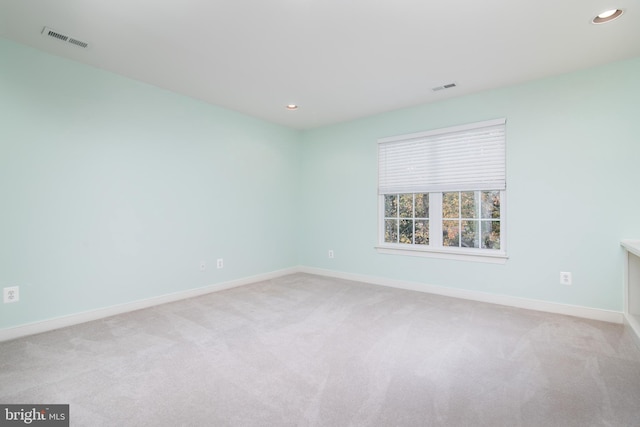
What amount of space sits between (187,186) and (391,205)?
2.79m

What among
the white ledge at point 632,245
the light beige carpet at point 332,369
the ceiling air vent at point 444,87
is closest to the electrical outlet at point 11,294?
the light beige carpet at point 332,369

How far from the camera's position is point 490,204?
359cm

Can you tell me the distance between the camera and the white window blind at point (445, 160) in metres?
3.50

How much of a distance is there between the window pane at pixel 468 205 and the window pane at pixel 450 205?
2.3 inches

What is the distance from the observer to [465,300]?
3.59 meters

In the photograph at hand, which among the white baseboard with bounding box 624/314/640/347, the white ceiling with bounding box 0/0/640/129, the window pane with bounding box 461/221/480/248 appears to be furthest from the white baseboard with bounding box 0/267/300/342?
the white baseboard with bounding box 624/314/640/347

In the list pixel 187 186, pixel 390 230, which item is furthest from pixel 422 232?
pixel 187 186

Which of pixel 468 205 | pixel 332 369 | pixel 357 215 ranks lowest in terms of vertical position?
pixel 332 369

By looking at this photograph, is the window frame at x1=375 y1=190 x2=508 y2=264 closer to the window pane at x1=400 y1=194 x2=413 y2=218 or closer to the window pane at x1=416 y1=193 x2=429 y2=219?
the window pane at x1=416 y1=193 x2=429 y2=219

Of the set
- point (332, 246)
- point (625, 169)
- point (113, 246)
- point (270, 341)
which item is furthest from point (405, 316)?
point (113, 246)

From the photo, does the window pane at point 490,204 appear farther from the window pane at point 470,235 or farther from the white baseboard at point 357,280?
the white baseboard at point 357,280

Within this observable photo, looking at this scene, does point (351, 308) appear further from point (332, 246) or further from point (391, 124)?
point (391, 124)

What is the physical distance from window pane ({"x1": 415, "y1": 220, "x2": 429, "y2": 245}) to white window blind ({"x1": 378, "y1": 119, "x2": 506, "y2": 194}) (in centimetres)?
44

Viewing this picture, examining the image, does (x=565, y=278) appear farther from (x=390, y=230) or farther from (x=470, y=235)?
(x=390, y=230)
